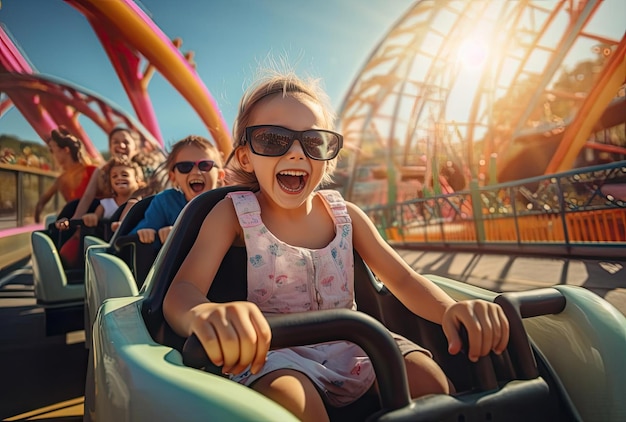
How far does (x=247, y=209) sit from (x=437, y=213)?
781 cm

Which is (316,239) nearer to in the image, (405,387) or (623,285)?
(405,387)

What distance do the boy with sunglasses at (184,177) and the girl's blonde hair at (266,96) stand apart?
110cm

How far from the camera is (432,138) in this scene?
12875mm

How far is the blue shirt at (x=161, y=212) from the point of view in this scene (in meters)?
2.42

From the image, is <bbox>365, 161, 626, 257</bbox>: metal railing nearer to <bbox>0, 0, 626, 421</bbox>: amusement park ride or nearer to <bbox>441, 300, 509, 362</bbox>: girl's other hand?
<bbox>0, 0, 626, 421</bbox>: amusement park ride

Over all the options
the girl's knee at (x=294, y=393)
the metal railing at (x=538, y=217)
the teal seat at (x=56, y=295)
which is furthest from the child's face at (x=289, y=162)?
the metal railing at (x=538, y=217)

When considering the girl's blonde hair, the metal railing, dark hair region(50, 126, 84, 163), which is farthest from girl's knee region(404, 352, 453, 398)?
the metal railing

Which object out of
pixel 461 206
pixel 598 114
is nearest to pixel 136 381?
pixel 461 206

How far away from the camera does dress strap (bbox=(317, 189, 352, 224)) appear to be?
1205mm

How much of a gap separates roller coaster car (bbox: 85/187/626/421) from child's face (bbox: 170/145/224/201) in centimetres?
133

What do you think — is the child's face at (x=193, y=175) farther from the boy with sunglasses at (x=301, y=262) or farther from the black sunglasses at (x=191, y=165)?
the boy with sunglasses at (x=301, y=262)

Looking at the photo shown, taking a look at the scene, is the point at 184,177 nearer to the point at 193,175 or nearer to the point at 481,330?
the point at 193,175

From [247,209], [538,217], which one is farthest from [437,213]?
[247,209]

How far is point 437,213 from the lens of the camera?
856 centimetres
